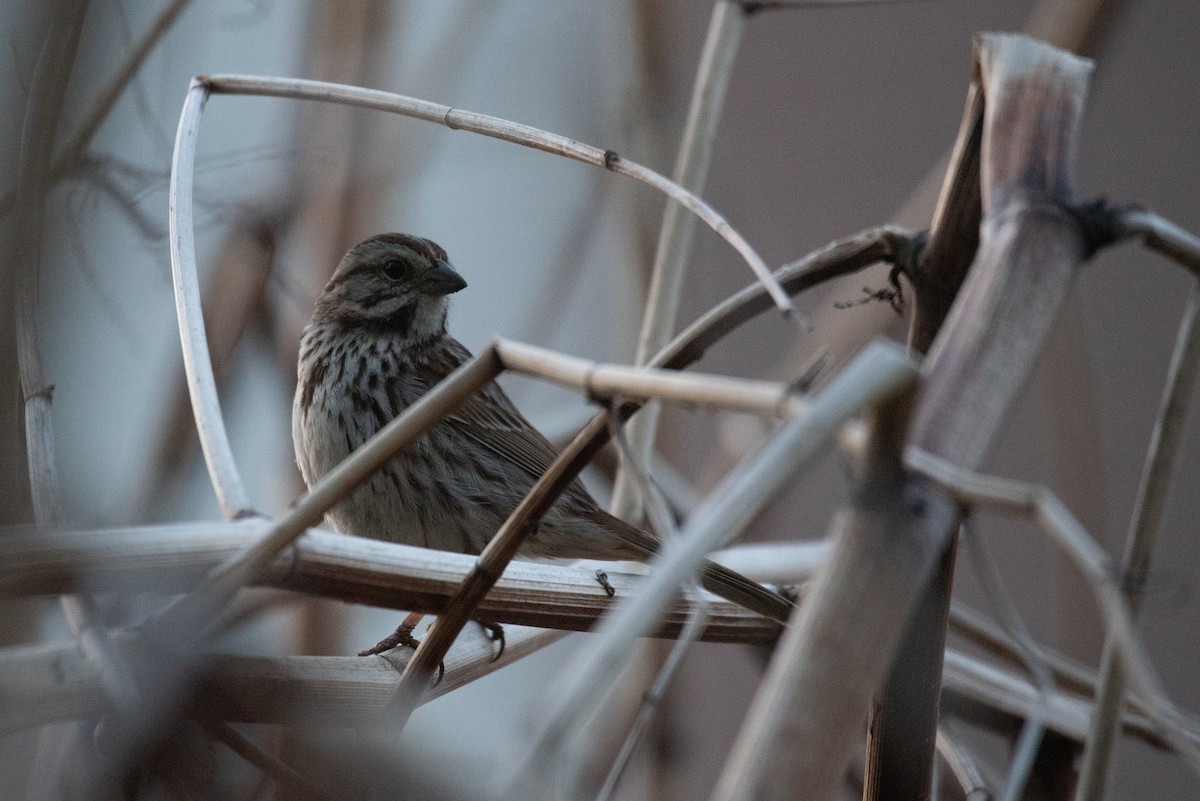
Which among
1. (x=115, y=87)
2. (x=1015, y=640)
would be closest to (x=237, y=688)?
(x=1015, y=640)

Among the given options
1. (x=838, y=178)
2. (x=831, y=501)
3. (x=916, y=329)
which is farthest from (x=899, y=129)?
(x=916, y=329)

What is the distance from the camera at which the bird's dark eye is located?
333 centimetres

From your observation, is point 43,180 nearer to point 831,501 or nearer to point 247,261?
point 247,261

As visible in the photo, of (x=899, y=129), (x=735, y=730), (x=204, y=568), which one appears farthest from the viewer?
(x=899, y=129)

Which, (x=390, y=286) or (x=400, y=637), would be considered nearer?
(x=400, y=637)

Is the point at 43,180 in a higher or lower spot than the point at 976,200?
lower

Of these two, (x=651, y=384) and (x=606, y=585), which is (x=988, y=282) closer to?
(x=651, y=384)

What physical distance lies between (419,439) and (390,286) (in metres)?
0.61

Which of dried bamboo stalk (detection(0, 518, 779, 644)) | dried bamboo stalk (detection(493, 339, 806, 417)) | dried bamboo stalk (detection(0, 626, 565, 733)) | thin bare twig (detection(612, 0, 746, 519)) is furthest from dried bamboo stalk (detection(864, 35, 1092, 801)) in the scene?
thin bare twig (detection(612, 0, 746, 519))

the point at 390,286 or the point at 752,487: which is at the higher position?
the point at 752,487

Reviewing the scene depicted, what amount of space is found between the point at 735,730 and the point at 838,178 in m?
2.87

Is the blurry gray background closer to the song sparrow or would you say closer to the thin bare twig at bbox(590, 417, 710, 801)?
the song sparrow

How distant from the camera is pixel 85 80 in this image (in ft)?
5.53

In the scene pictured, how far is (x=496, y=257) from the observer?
4.33 meters
